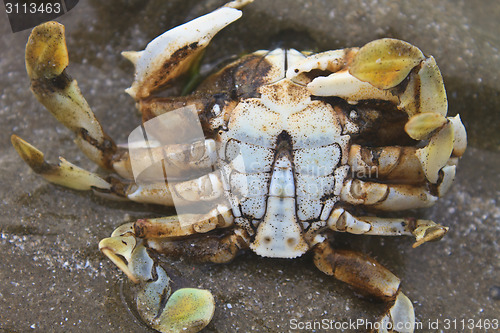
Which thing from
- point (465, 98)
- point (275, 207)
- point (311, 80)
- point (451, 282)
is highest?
point (311, 80)

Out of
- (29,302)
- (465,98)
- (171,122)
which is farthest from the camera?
(465,98)

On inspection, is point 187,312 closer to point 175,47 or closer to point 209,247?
point 209,247

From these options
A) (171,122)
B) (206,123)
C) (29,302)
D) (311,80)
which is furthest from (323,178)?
(29,302)

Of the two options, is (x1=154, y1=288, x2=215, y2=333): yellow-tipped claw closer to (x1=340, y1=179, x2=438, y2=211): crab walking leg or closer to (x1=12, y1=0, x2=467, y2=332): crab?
(x1=12, y1=0, x2=467, y2=332): crab

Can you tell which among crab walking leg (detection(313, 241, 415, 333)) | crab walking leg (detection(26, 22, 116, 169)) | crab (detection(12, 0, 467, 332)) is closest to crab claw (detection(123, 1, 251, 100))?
crab (detection(12, 0, 467, 332))

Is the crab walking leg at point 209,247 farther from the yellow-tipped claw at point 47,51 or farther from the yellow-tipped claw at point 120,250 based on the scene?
the yellow-tipped claw at point 47,51

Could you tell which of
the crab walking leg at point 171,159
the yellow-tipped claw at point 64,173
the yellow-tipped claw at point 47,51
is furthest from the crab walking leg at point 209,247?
the yellow-tipped claw at point 47,51

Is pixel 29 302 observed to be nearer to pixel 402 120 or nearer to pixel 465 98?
pixel 402 120
